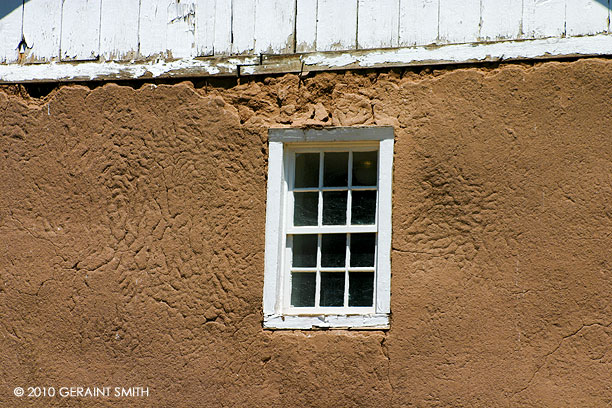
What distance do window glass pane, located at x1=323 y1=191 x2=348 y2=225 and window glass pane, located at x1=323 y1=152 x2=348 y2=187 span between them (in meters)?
0.07

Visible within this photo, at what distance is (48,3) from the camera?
780cm

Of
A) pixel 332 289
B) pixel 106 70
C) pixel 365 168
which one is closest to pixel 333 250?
pixel 332 289

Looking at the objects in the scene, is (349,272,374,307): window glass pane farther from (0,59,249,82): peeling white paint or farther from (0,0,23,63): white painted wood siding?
(0,0,23,63): white painted wood siding

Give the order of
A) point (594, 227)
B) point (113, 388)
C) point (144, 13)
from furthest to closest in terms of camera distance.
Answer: point (144, 13) → point (113, 388) → point (594, 227)

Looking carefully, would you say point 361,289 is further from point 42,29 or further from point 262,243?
point 42,29

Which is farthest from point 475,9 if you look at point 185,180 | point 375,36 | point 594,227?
point 185,180

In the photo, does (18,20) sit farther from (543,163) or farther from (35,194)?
(543,163)

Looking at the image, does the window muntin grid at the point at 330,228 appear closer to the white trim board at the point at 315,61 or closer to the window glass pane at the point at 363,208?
the window glass pane at the point at 363,208

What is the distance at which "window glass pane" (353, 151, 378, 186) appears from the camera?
23.1 feet

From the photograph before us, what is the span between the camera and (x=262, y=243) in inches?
273

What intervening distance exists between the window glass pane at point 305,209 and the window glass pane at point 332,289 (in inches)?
15.6

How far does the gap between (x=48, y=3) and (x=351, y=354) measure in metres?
3.59

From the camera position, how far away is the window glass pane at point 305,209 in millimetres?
7074

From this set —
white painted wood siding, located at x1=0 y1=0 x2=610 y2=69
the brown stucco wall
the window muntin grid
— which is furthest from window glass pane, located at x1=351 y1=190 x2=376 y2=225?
white painted wood siding, located at x1=0 y1=0 x2=610 y2=69
